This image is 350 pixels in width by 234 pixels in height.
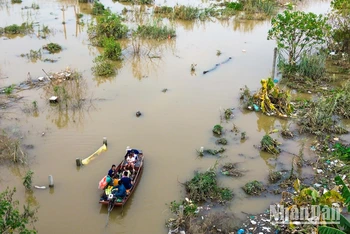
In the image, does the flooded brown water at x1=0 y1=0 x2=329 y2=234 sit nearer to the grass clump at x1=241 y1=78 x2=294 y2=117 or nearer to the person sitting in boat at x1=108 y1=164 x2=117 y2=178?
the grass clump at x1=241 y1=78 x2=294 y2=117

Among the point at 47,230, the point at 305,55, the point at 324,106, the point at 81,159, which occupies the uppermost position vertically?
the point at 305,55

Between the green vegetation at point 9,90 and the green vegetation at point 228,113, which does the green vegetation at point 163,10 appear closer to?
the green vegetation at point 9,90

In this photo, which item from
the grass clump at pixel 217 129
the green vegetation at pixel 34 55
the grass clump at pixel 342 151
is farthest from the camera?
the green vegetation at pixel 34 55

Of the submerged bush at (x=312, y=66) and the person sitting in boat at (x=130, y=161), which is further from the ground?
the submerged bush at (x=312, y=66)

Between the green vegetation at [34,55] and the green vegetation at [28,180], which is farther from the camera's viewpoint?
the green vegetation at [34,55]

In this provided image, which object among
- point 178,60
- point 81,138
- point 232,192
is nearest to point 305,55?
point 178,60

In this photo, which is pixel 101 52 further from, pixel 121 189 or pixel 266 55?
pixel 121 189

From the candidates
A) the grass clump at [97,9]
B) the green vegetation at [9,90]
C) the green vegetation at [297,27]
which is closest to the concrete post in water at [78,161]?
the green vegetation at [9,90]

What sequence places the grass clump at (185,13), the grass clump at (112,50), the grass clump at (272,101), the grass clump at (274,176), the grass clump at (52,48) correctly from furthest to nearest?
the grass clump at (185,13) < the grass clump at (52,48) < the grass clump at (112,50) < the grass clump at (272,101) < the grass clump at (274,176)

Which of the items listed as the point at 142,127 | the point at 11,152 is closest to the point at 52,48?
the point at 142,127
